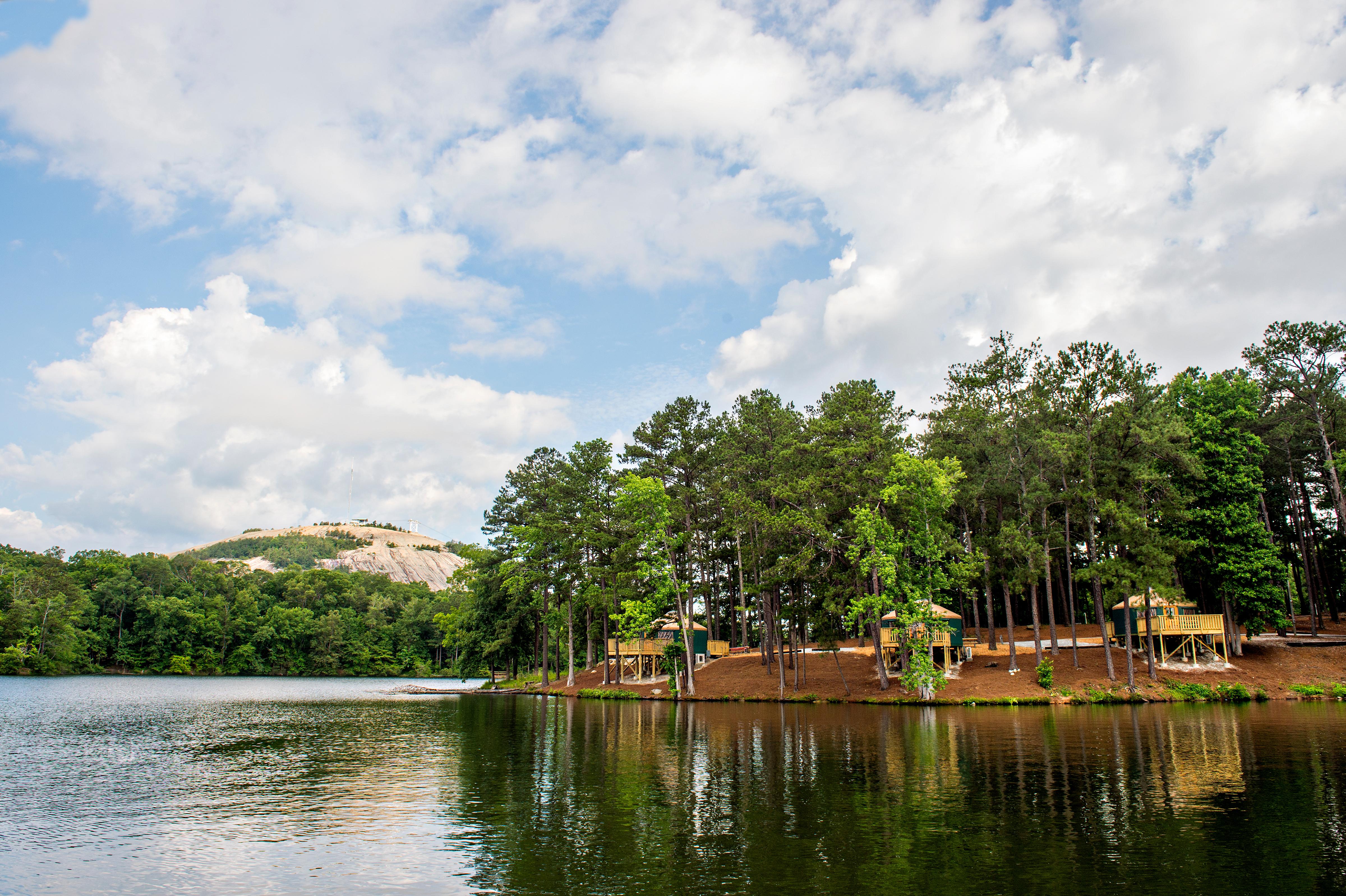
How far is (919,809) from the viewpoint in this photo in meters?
15.0

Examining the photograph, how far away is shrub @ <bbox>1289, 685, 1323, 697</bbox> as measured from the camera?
124 ft

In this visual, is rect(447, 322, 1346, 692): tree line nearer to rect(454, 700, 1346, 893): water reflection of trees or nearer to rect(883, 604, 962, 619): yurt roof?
A: rect(883, 604, 962, 619): yurt roof

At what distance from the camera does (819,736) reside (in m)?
27.1

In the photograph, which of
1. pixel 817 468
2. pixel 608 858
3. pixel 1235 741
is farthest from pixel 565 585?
pixel 608 858

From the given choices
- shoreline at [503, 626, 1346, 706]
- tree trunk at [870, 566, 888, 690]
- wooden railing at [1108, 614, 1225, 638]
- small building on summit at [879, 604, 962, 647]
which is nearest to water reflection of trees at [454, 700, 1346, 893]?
shoreline at [503, 626, 1346, 706]

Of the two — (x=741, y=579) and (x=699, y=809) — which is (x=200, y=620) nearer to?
(x=741, y=579)

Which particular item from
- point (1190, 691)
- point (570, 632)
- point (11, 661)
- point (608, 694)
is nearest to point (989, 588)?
point (1190, 691)

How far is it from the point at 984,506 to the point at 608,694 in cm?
2855

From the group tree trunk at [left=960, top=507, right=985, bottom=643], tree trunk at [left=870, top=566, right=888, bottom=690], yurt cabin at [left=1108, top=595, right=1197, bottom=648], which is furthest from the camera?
tree trunk at [left=960, top=507, right=985, bottom=643]

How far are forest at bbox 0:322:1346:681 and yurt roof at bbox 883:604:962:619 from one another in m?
0.87

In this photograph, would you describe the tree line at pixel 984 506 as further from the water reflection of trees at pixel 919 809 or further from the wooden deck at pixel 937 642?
the water reflection of trees at pixel 919 809

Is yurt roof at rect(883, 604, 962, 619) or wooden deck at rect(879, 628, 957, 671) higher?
yurt roof at rect(883, 604, 962, 619)

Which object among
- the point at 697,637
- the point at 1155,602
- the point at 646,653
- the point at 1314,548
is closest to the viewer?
the point at 1155,602

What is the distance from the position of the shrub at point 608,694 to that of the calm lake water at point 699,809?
2003 cm
